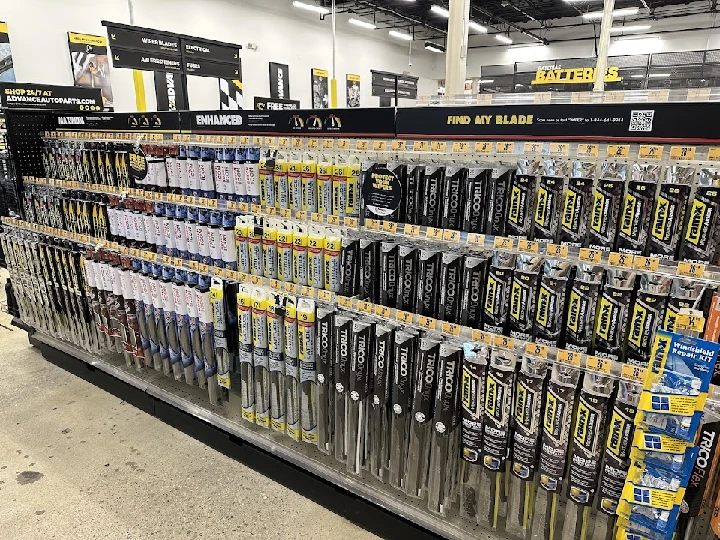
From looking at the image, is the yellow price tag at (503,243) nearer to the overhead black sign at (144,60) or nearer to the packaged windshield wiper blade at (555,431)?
the packaged windshield wiper blade at (555,431)

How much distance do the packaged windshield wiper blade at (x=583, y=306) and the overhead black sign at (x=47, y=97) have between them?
13.8 feet

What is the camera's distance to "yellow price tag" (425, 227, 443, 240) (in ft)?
6.42

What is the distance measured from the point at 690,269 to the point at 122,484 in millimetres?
2936

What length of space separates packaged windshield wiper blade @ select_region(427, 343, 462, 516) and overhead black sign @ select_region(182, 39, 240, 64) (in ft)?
18.7

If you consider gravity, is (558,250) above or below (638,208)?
below

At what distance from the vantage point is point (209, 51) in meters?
6.36

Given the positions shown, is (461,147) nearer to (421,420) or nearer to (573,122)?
(573,122)

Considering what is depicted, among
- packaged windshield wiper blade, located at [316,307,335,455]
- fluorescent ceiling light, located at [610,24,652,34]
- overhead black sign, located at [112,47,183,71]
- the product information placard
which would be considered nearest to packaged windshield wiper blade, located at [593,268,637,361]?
packaged windshield wiper blade, located at [316,307,335,455]

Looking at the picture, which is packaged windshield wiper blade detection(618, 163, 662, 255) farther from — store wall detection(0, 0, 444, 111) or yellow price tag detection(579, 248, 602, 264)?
store wall detection(0, 0, 444, 111)

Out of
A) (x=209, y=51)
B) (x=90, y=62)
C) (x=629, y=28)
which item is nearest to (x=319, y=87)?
(x=90, y=62)

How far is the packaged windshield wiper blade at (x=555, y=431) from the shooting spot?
1756 millimetres

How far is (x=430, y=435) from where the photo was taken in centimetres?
217

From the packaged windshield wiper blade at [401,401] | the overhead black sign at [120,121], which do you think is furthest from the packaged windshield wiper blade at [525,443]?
the overhead black sign at [120,121]

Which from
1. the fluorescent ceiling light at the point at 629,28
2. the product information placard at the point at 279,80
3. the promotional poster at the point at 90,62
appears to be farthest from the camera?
the fluorescent ceiling light at the point at 629,28
